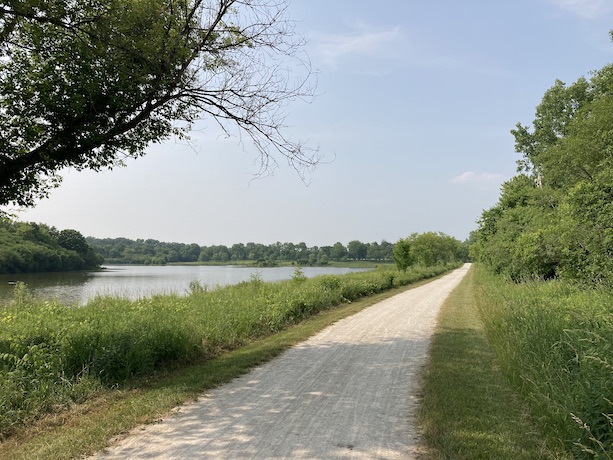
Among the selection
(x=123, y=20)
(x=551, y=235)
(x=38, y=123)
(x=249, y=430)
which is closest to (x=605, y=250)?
(x=551, y=235)

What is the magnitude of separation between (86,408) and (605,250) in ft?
47.7

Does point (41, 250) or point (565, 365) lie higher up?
point (41, 250)

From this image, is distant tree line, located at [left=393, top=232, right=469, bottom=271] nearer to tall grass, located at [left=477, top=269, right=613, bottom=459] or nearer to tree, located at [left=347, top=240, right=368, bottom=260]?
tall grass, located at [left=477, top=269, right=613, bottom=459]

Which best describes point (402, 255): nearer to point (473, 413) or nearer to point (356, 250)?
point (473, 413)

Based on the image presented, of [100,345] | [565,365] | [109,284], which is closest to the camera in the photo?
[565,365]

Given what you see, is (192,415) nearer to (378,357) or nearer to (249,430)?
(249,430)

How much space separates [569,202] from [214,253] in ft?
310

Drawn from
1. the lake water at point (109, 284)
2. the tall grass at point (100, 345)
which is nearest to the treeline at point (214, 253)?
the lake water at point (109, 284)

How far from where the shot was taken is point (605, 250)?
12617mm

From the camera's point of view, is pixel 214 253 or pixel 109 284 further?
pixel 214 253

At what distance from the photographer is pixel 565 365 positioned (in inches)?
189

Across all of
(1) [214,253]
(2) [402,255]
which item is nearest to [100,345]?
(2) [402,255]

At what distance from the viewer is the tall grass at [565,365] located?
3.61m

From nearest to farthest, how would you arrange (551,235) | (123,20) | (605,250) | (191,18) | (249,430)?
(249,430)
(123,20)
(191,18)
(605,250)
(551,235)
